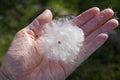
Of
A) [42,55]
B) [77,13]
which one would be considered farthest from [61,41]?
[77,13]

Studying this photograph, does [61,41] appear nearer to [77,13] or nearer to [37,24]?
[37,24]


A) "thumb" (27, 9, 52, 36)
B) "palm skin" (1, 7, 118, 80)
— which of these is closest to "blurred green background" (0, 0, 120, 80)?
"palm skin" (1, 7, 118, 80)

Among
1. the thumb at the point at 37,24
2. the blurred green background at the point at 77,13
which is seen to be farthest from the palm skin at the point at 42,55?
the blurred green background at the point at 77,13

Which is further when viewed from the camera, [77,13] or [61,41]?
[77,13]

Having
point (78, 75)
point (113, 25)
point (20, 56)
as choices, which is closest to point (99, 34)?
point (113, 25)

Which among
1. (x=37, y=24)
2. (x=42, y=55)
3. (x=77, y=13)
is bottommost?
(x=77, y=13)

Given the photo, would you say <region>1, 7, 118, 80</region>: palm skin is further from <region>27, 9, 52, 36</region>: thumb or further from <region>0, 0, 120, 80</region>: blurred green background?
<region>0, 0, 120, 80</region>: blurred green background
